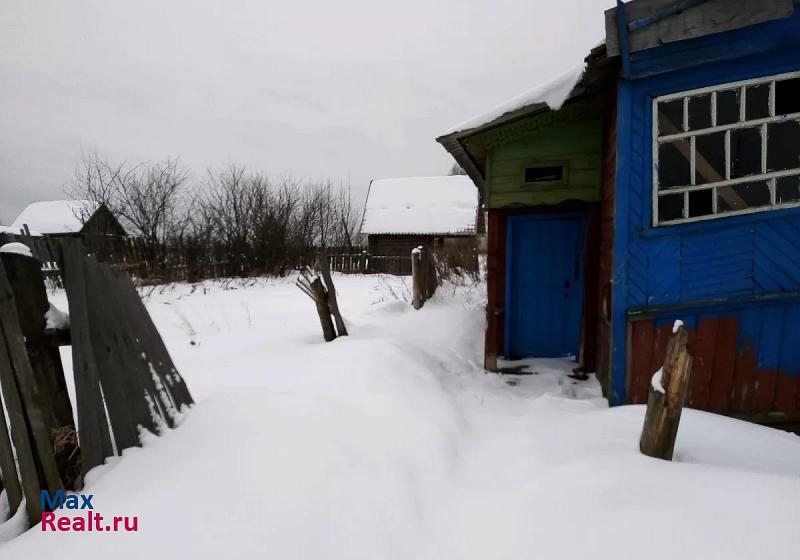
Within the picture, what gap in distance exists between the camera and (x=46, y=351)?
69.3 inches

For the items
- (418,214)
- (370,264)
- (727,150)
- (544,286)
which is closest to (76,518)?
(727,150)

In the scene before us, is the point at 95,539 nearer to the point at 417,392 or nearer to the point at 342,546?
the point at 342,546

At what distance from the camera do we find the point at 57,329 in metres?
1.80

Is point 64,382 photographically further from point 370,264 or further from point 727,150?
point 370,264

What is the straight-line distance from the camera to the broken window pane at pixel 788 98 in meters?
3.05

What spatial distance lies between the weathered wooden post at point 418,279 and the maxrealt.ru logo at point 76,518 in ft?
19.0

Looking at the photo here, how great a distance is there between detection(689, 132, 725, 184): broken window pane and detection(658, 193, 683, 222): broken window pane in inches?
7.4

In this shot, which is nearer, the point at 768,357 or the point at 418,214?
the point at 768,357

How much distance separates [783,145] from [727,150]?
0.43 meters

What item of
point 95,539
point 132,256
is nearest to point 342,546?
point 95,539

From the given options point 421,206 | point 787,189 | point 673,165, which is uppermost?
point 421,206

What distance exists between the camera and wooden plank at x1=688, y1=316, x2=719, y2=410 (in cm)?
319

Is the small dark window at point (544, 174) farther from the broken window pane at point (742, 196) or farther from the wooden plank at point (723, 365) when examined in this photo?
the wooden plank at point (723, 365)

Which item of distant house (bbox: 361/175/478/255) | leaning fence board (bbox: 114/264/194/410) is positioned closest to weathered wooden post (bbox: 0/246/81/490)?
leaning fence board (bbox: 114/264/194/410)
